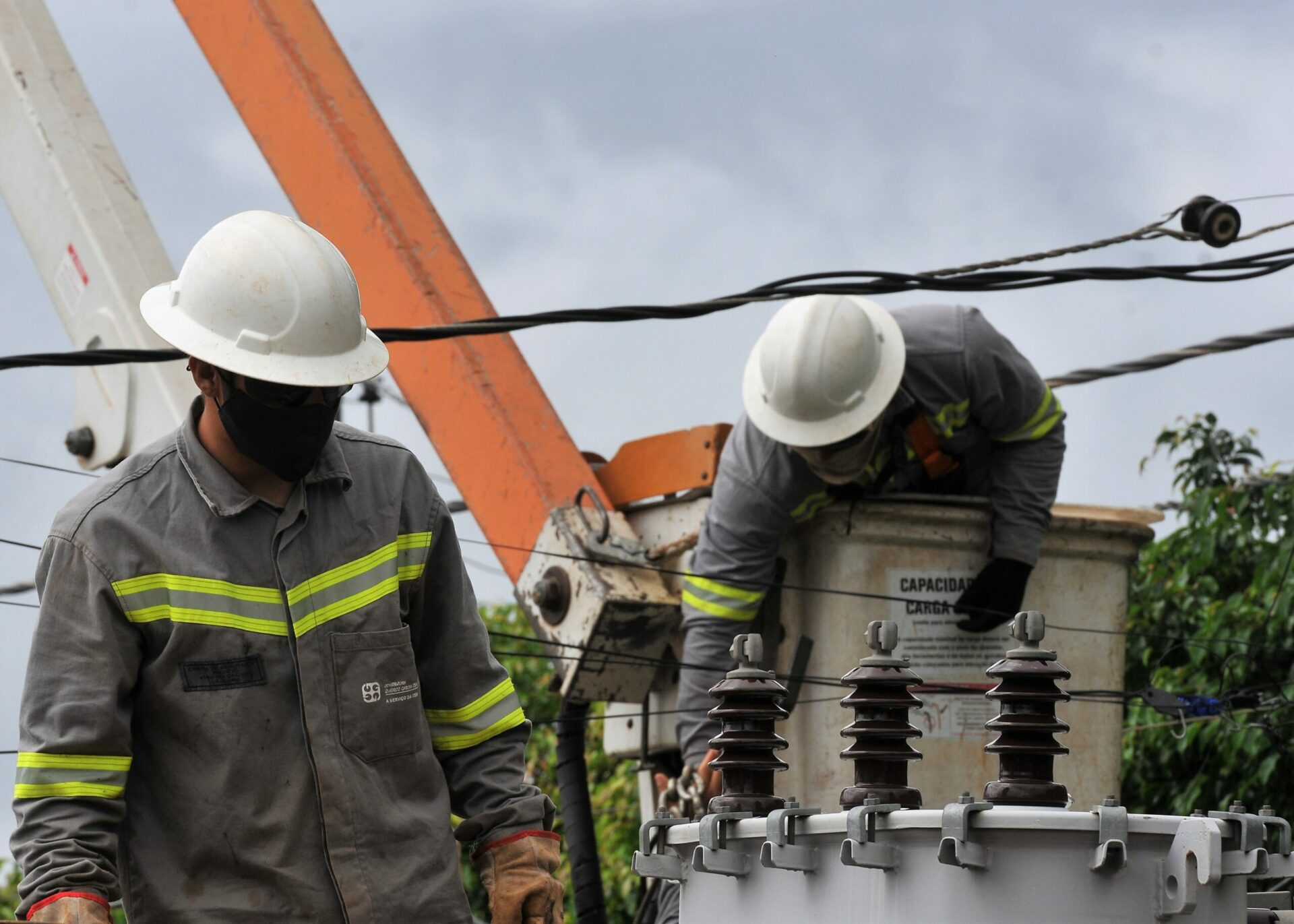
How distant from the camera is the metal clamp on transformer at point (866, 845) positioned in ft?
7.98

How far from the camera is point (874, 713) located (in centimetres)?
271

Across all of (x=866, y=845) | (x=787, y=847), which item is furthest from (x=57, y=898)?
(x=866, y=845)

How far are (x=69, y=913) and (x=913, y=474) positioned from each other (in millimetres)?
3006

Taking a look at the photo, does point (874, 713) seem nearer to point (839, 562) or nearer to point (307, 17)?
point (839, 562)

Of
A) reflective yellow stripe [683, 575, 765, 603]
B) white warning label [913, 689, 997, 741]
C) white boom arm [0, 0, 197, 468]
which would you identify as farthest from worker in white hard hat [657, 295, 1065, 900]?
white boom arm [0, 0, 197, 468]

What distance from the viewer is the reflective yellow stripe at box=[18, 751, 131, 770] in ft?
8.66

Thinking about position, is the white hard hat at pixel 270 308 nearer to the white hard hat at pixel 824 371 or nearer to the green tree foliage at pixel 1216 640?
the white hard hat at pixel 824 371

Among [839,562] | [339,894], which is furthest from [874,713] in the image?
[839,562]

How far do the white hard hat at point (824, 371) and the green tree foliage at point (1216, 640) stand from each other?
1.44 m

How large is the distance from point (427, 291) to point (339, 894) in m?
3.01

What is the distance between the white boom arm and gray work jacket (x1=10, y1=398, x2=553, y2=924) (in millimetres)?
2495

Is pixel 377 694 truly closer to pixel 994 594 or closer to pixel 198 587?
pixel 198 587

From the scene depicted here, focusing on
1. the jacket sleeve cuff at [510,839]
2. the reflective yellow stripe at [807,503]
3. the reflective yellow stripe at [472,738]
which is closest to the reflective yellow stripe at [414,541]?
the reflective yellow stripe at [472,738]

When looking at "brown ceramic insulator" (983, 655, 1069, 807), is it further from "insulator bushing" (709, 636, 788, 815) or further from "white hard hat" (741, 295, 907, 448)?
"white hard hat" (741, 295, 907, 448)
